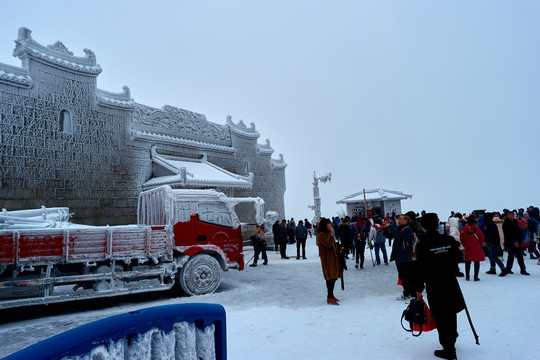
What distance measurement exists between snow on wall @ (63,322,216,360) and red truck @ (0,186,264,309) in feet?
19.5

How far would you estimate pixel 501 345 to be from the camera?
4.30 metres

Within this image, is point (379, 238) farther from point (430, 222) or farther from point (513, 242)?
point (430, 222)

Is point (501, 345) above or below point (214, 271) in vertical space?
below

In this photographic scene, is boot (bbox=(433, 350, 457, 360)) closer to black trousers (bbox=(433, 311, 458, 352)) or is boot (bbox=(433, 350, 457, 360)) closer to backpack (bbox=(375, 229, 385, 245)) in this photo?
black trousers (bbox=(433, 311, 458, 352))

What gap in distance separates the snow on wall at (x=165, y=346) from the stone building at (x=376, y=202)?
2875cm

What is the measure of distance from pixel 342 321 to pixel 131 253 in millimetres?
4703

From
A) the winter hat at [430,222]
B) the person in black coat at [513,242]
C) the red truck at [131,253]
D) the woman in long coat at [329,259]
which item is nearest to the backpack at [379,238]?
Answer: the person in black coat at [513,242]

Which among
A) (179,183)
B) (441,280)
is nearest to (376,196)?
(179,183)

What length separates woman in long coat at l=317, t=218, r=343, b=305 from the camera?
688cm

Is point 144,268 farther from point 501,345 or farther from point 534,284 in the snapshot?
point 534,284

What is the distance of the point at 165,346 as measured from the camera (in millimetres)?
1759

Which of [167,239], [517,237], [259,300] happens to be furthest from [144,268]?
[517,237]

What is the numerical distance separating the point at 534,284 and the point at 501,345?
15.2 feet

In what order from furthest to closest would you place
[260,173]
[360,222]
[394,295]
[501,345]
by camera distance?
[260,173] < [360,222] < [394,295] < [501,345]
